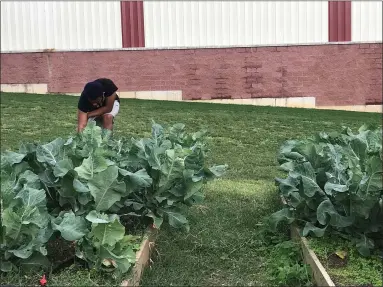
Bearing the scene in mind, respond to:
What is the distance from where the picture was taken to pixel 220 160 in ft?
26.4

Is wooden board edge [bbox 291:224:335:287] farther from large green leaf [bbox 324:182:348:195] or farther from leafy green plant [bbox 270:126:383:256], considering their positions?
large green leaf [bbox 324:182:348:195]

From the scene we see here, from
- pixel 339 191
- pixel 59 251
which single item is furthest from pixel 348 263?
pixel 59 251

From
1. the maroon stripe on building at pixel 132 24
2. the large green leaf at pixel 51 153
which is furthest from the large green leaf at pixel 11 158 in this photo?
the maroon stripe on building at pixel 132 24

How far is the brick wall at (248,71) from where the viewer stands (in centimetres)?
1487

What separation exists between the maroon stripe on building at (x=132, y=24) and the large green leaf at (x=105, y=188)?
1211cm

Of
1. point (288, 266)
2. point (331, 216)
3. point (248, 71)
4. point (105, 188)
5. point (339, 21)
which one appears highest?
A: point (339, 21)

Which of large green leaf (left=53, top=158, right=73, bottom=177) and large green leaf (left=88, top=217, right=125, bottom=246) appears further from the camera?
large green leaf (left=53, top=158, right=73, bottom=177)

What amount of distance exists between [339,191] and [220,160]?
4.58 meters

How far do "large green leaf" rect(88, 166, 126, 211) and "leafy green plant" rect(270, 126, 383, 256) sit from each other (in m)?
1.40

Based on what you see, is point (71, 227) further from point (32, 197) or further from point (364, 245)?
point (364, 245)

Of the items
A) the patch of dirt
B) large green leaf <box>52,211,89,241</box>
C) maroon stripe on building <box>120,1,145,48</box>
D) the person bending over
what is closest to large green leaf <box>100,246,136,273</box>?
large green leaf <box>52,211,89,241</box>

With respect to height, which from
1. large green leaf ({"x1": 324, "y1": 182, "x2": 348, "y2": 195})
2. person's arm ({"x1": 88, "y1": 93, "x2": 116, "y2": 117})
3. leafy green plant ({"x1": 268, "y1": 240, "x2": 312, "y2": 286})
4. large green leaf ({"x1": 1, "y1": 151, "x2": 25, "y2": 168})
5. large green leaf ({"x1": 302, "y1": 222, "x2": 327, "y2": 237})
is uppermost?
person's arm ({"x1": 88, "y1": 93, "x2": 116, "y2": 117})

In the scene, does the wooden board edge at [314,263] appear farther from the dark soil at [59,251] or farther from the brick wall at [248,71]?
the brick wall at [248,71]

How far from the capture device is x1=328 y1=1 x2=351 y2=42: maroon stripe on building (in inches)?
586
